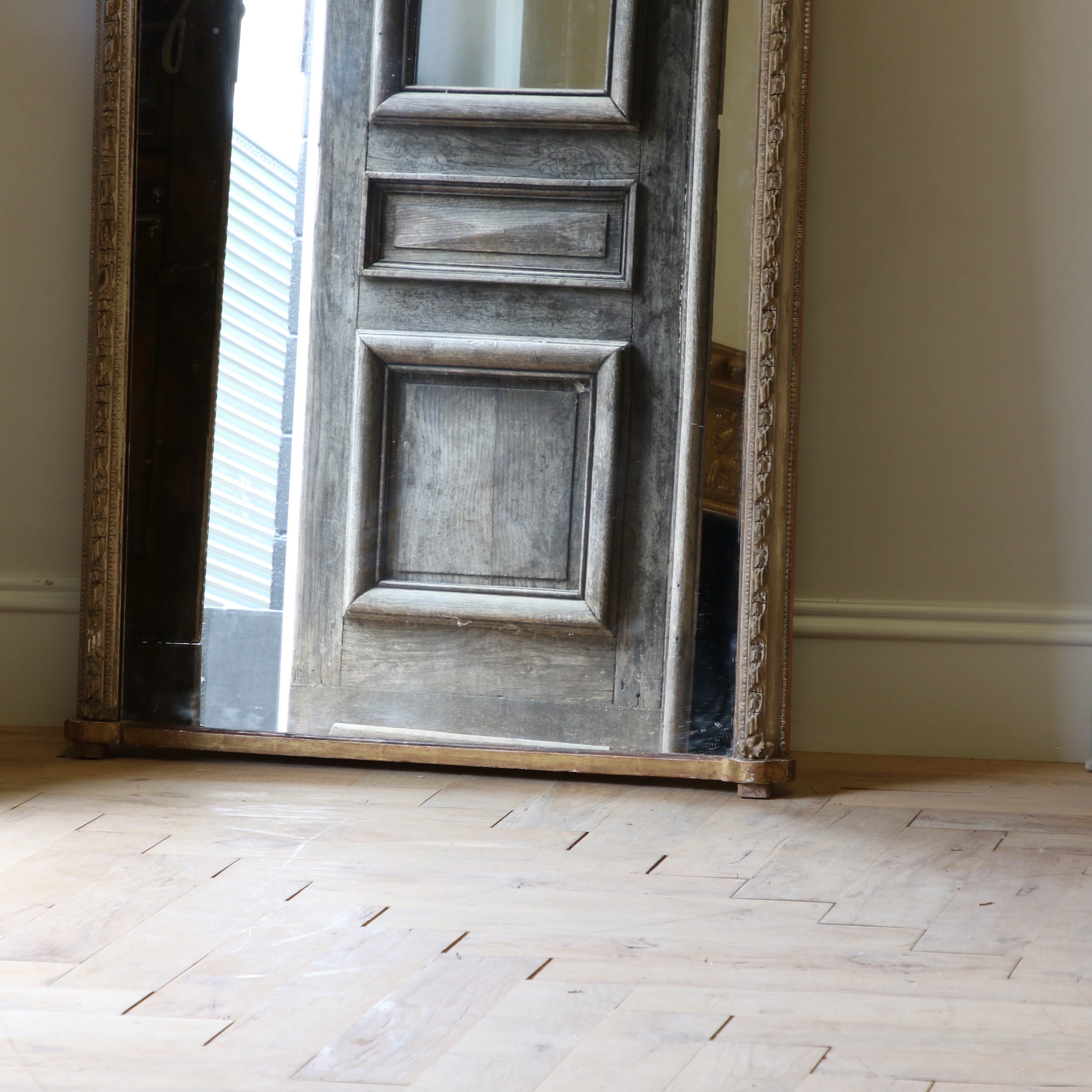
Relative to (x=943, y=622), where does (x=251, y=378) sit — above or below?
above

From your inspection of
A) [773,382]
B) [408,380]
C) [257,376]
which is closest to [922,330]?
[773,382]

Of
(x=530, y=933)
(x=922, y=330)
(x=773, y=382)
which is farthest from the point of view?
(x=922, y=330)

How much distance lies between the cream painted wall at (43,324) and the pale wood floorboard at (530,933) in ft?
0.87

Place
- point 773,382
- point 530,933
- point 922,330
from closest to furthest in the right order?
1. point 530,933
2. point 773,382
3. point 922,330

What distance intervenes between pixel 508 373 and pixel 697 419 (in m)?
0.27

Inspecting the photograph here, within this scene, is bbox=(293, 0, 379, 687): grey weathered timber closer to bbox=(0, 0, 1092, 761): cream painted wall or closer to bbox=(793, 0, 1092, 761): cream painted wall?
bbox=(0, 0, 1092, 761): cream painted wall

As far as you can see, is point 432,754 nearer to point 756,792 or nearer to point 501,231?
point 756,792

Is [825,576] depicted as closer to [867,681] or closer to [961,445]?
[867,681]

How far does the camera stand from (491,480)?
63.9 inches

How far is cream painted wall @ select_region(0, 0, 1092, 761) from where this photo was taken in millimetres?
1748

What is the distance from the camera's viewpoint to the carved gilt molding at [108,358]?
5.38 ft

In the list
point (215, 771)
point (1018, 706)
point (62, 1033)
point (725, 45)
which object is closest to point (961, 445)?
point (1018, 706)

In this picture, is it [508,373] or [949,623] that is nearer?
[508,373]

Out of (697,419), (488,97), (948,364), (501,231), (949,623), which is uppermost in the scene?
(488,97)
